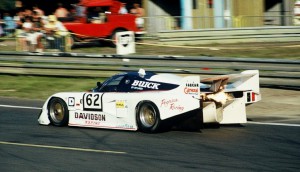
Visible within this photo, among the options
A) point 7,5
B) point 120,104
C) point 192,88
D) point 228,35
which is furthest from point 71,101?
point 7,5

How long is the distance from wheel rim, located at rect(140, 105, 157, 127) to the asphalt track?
22cm

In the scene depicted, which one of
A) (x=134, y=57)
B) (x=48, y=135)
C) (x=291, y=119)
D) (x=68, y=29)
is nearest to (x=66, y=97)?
(x=48, y=135)

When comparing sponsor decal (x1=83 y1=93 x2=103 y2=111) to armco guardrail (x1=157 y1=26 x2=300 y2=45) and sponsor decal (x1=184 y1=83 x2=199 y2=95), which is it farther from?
armco guardrail (x1=157 y1=26 x2=300 y2=45)

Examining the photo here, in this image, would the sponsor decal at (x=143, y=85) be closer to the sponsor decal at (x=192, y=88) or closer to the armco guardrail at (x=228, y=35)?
the sponsor decal at (x=192, y=88)

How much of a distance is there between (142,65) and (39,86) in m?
3.03

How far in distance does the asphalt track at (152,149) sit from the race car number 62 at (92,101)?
0.48 metres

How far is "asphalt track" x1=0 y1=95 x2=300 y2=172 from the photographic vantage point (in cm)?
1018

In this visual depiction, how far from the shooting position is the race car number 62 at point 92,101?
529 inches

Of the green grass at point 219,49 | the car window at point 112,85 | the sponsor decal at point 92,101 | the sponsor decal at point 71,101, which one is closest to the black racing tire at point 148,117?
the car window at point 112,85

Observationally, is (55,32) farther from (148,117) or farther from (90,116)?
(148,117)

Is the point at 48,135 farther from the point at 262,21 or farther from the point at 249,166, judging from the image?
the point at 262,21

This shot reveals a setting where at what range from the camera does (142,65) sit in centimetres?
1953

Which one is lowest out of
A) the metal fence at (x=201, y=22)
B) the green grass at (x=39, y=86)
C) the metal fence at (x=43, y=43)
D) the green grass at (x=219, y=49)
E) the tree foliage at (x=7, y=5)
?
the green grass at (x=39, y=86)

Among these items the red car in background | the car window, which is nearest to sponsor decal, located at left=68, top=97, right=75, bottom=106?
the car window
